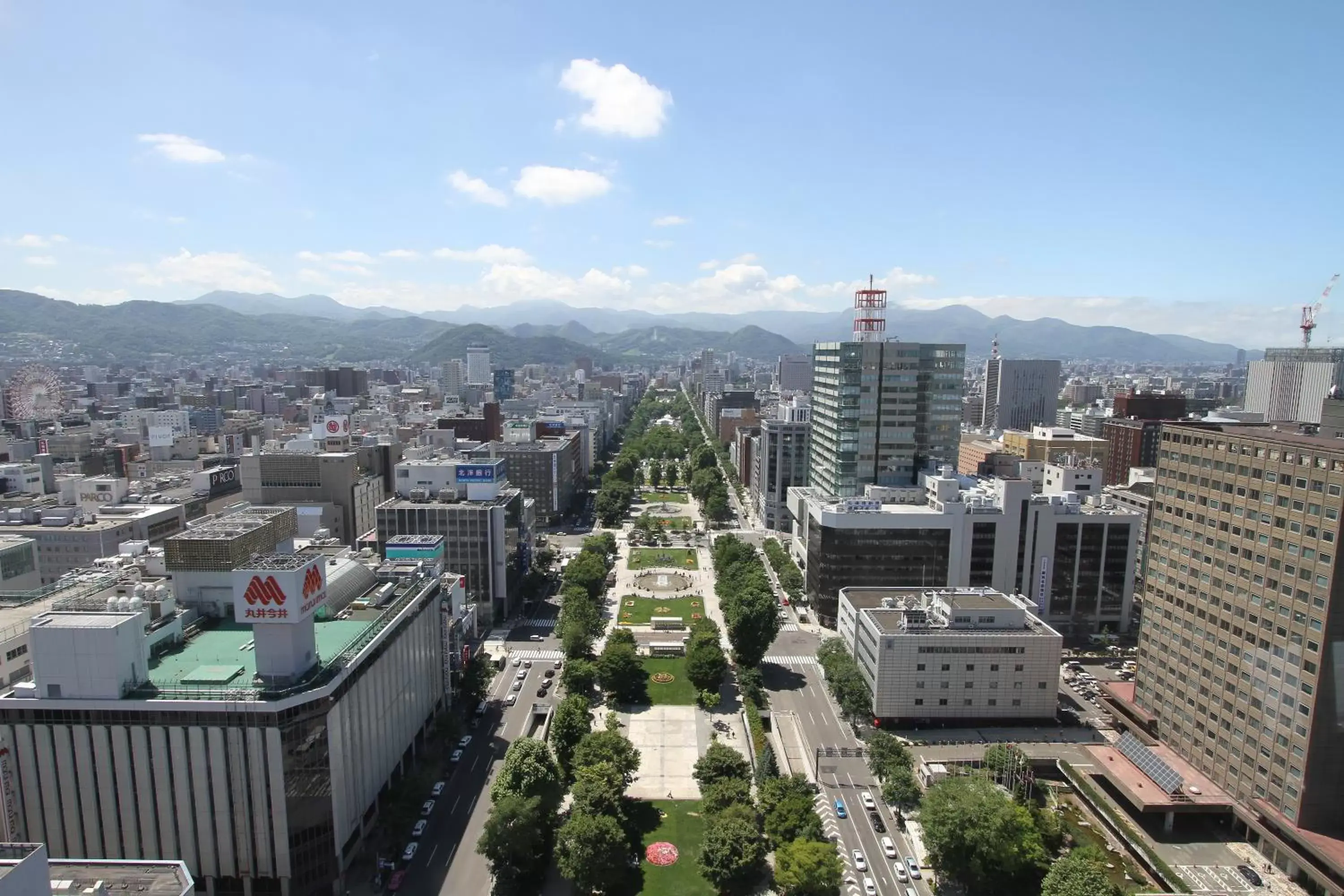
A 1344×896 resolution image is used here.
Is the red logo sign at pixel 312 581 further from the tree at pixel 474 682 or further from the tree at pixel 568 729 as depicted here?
the tree at pixel 474 682

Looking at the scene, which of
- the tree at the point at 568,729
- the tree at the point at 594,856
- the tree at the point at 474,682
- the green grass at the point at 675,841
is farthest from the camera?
the tree at the point at 474,682

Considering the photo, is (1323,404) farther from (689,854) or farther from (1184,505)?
(689,854)

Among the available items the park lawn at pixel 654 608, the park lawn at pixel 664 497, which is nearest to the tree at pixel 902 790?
the park lawn at pixel 654 608

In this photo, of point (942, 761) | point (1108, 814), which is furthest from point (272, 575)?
point (1108, 814)

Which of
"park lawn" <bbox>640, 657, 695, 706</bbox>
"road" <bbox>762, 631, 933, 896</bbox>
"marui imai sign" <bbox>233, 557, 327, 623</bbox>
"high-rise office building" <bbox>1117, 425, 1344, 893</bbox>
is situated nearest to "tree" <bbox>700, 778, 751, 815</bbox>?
"road" <bbox>762, 631, 933, 896</bbox>

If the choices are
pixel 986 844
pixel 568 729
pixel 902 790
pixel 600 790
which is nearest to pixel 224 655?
pixel 568 729
